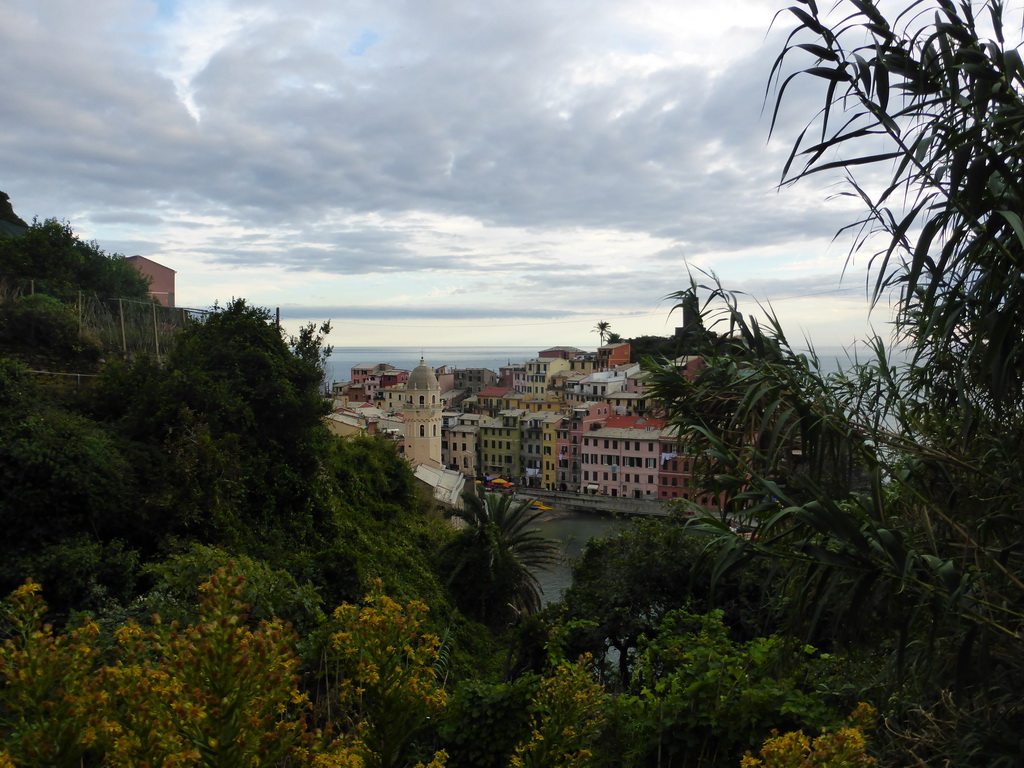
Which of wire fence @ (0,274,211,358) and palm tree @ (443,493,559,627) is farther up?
wire fence @ (0,274,211,358)

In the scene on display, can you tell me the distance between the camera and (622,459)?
3650cm

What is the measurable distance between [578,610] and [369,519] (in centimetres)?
550

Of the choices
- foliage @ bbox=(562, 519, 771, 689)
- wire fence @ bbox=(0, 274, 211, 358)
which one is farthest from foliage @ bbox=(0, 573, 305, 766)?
wire fence @ bbox=(0, 274, 211, 358)

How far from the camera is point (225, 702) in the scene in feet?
5.52

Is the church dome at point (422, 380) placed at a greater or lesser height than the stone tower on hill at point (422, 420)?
greater

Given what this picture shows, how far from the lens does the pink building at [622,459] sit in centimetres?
3559

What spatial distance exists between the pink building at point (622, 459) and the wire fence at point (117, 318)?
83.3ft

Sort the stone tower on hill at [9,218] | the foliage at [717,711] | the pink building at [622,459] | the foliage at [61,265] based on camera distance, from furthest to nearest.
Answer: the pink building at [622,459]
the stone tower on hill at [9,218]
the foliage at [61,265]
the foliage at [717,711]

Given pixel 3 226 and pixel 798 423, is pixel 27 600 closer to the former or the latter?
pixel 798 423

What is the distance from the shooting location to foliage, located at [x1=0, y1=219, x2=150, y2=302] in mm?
14995

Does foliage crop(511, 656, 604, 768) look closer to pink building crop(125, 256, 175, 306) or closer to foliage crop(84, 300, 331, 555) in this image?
foliage crop(84, 300, 331, 555)

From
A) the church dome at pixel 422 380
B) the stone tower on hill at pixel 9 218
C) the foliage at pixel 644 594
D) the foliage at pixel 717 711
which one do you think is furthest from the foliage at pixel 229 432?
the church dome at pixel 422 380

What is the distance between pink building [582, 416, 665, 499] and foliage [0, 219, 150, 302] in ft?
78.0

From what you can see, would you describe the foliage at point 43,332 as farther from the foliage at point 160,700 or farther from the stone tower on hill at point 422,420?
the stone tower on hill at point 422,420
